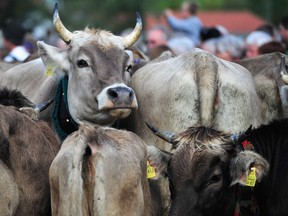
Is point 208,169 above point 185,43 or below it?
above

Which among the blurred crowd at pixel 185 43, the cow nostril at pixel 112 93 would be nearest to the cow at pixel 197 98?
the cow nostril at pixel 112 93

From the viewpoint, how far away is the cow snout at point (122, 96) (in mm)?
10383

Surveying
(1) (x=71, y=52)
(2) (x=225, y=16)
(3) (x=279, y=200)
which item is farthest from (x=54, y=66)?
(2) (x=225, y=16)

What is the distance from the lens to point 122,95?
1039cm

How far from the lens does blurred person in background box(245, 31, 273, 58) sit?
1717 centimetres

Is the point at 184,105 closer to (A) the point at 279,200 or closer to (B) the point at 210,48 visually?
(A) the point at 279,200

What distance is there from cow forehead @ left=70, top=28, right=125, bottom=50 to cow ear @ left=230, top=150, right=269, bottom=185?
2.39m

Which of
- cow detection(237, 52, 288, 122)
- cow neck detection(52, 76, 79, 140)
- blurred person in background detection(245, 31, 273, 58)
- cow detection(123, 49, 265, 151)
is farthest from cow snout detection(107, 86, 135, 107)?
blurred person in background detection(245, 31, 273, 58)

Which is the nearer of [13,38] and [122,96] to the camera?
[122,96]

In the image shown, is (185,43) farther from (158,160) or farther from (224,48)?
(158,160)

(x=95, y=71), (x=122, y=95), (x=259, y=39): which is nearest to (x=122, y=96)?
(x=122, y=95)

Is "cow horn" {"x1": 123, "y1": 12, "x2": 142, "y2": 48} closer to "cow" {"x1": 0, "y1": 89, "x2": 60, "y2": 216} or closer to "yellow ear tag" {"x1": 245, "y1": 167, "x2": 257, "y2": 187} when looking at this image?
"cow" {"x1": 0, "y1": 89, "x2": 60, "y2": 216}

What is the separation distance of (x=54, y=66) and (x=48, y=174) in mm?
2400

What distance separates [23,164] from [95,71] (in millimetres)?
2067
